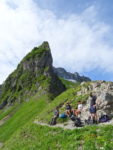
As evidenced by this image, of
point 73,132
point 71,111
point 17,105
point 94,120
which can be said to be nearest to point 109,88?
point 71,111

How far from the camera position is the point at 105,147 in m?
24.0

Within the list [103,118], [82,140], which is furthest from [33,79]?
[82,140]

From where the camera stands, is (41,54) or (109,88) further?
(41,54)

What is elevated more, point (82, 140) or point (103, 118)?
point (103, 118)

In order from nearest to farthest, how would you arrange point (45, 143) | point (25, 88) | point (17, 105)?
point (45, 143) → point (17, 105) → point (25, 88)

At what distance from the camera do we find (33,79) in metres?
146

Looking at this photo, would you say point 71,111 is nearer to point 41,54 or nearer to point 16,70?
point 41,54

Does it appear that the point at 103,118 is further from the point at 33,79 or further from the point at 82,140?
the point at 33,79

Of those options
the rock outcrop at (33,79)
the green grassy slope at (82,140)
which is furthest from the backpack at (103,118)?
the rock outcrop at (33,79)

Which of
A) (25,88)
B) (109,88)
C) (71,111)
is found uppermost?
(25,88)

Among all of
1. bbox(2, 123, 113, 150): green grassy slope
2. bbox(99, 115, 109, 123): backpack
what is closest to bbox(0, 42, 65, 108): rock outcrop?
bbox(99, 115, 109, 123): backpack

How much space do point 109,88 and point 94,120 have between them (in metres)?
13.4

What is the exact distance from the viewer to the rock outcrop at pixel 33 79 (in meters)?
130

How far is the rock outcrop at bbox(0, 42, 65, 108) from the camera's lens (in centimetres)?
12962
